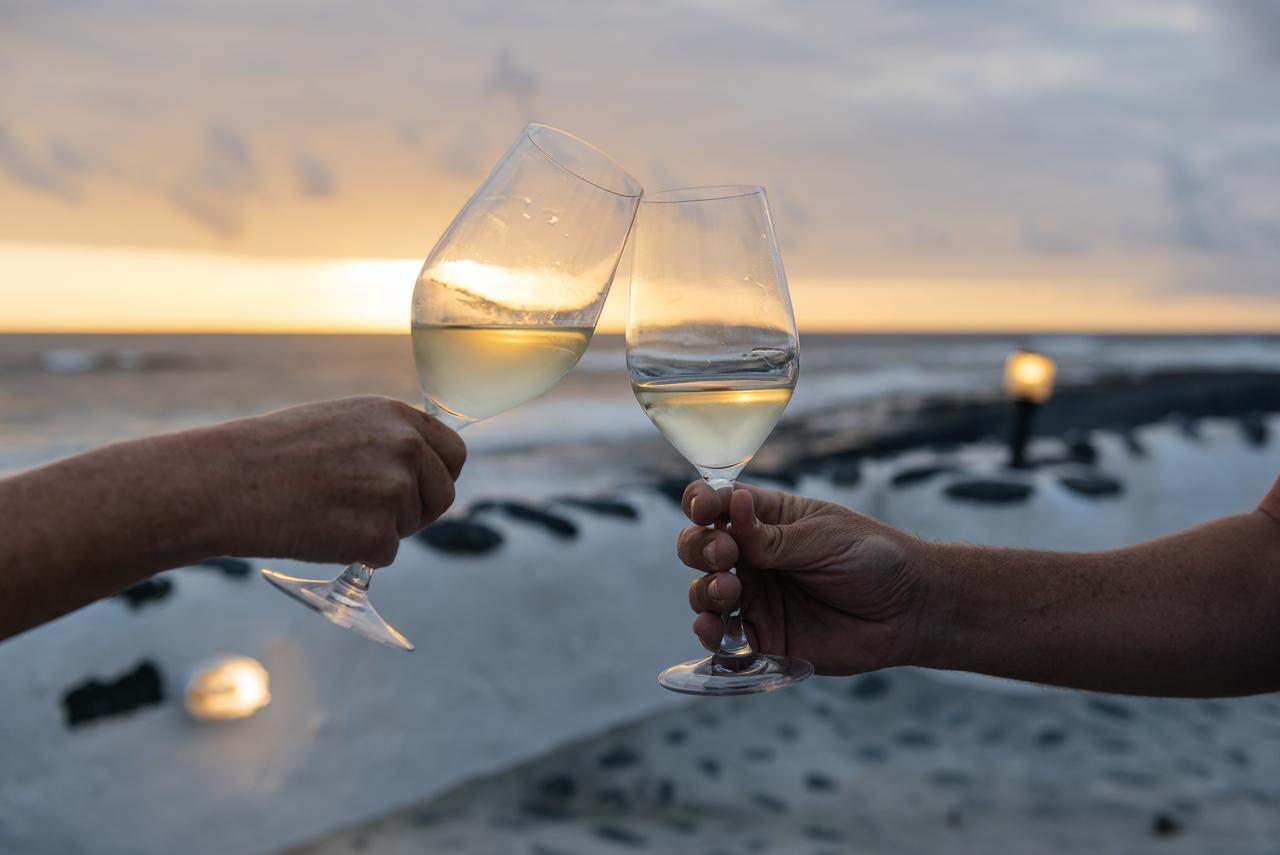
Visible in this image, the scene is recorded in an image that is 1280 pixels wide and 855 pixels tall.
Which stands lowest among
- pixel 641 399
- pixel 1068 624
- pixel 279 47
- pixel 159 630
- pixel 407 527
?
pixel 159 630

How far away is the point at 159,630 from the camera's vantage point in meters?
3.21

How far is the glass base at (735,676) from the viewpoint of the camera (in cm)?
144

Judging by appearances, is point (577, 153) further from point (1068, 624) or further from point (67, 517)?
point (1068, 624)

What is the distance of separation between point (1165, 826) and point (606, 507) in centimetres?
225

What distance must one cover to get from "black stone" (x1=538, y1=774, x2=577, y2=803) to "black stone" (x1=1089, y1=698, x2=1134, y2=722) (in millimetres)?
2143

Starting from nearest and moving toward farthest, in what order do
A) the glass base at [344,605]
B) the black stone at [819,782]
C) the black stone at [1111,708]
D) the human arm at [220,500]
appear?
1. the human arm at [220,500]
2. the glass base at [344,605]
3. the black stone at [819,782]
4. the black stone at [1111,708]

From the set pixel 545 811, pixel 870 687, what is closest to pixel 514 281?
pixel 545 811

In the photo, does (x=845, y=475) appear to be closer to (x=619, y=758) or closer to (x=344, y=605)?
(x=619, y=758)

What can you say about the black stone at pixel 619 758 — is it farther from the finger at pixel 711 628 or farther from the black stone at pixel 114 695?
the finger at pixel 711 628

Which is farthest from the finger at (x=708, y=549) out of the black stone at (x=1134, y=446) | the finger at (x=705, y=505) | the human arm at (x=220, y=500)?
the black stone at (x=1134, y=446)

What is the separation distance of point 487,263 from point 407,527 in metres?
0.33

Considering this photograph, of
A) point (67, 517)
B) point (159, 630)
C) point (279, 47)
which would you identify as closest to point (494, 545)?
point (159, 630)

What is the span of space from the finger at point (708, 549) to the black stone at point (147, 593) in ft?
7.47

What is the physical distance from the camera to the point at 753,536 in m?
1.52
